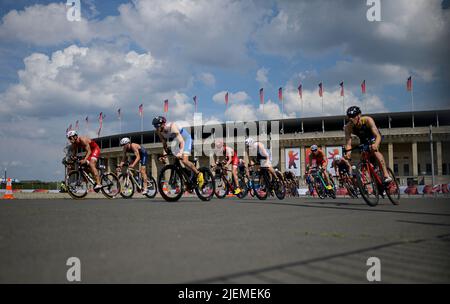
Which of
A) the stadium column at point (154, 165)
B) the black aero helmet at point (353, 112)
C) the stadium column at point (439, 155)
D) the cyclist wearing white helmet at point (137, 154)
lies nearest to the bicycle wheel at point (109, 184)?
the cyclist wearing white helmet at point (137, 154)

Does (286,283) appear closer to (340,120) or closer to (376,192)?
(376,192)

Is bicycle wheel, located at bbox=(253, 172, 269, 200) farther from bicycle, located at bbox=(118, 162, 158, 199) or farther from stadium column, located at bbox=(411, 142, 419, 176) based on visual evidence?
stadium column, located at bbox=(411, 142, 419, 176)

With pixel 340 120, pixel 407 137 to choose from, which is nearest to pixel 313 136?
pixel 340 120

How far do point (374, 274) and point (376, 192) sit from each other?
6.62 meters

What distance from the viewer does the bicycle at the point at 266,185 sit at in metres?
13.2

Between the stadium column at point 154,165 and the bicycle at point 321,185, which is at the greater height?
the stadium column at point 154,165

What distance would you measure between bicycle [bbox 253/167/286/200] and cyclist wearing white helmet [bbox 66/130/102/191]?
518 cm

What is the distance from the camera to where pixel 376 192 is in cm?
868

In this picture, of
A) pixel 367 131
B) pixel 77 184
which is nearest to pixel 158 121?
pixel 77 184

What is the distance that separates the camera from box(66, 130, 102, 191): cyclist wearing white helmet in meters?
12.1

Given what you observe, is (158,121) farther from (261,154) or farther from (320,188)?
(320,188)

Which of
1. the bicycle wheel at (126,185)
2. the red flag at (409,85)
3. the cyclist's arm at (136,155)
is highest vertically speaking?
the red flag at (409,85)

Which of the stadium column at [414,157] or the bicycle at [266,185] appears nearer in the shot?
the bicycle at [266,185]

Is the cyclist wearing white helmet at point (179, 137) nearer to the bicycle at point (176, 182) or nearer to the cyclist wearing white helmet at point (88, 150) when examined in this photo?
the bicycle at point (176, 182)
